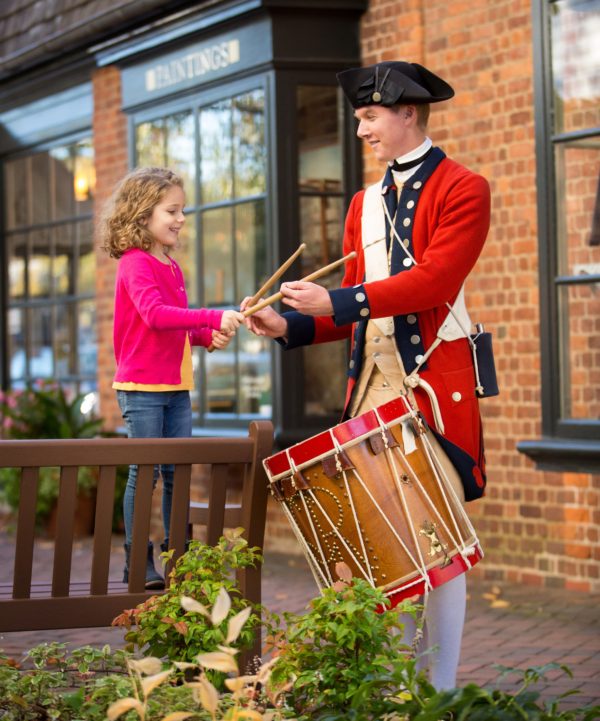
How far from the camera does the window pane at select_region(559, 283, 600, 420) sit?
655 centimetres

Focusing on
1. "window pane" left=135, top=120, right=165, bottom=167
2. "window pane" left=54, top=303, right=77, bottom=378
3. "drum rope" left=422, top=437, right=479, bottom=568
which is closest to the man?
"drum rope" left=422, top=437, right=479, bottom=568

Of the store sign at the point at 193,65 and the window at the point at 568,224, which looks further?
the store sign at the point at 193,65

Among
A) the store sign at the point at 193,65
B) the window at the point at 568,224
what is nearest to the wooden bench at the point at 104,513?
the window at the point at 568,224

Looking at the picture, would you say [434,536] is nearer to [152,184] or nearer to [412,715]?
[412,715]

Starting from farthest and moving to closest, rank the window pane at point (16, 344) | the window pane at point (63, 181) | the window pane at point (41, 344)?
the window pane at point (16, 344) → the window pane at point (41, 344) → the window pane at point (63, 181)


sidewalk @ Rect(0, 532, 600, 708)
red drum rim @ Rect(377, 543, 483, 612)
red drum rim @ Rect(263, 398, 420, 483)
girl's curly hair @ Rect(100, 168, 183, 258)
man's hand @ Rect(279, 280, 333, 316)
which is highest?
girl's curly hair @ Rect(100, 168, 183, 258)

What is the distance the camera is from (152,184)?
14.8 ft

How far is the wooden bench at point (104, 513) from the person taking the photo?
3.41 m

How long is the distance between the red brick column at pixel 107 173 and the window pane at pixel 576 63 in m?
4.09

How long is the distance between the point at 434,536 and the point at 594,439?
3.32 meters

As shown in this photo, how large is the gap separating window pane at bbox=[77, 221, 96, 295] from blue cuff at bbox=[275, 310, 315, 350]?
7048mm

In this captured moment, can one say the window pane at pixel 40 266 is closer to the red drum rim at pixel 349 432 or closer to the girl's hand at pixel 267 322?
the girl's hand at pixel 267 322

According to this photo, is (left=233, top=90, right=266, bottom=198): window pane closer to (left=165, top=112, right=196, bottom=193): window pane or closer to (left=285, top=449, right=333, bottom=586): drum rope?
(left=165, top=112, right=196, bottom=193): window pane

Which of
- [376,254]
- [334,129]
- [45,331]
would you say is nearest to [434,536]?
[376,254]
